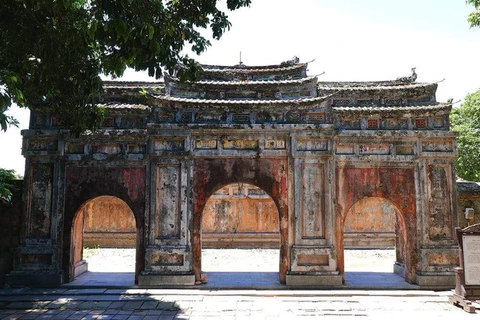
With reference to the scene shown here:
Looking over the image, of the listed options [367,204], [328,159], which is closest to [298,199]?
[328,159]

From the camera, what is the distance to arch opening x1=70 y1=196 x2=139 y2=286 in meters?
12.9

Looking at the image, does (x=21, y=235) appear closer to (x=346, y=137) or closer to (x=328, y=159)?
(x=328, y=159)

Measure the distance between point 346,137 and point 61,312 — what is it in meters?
8.85

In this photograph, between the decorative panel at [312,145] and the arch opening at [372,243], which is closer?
the decorative panel at [312,145]

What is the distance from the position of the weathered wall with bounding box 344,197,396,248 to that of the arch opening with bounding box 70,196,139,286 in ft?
34.2

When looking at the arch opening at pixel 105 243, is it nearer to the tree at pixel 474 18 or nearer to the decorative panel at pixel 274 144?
the decorative panel at pixel 274 144

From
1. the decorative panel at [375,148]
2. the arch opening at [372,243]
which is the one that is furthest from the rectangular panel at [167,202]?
the arch opening at [372,243]

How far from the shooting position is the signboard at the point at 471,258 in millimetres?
9750

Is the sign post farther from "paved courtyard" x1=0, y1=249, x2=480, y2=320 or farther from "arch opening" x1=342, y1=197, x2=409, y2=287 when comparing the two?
"arch opening" x1=342, y1=197, x2=409, y2=287

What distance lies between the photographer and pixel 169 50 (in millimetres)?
8469

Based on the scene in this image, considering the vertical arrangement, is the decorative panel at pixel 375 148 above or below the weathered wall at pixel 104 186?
above

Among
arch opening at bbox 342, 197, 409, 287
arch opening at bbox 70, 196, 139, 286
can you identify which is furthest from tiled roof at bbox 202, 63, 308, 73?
arch opening at bbox 70, 196, 139, 286

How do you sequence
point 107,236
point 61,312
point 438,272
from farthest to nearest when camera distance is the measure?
1. point 107,236
2. point 438,272
3. point 61,312

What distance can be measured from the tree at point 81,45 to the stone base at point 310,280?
20.8 ft
